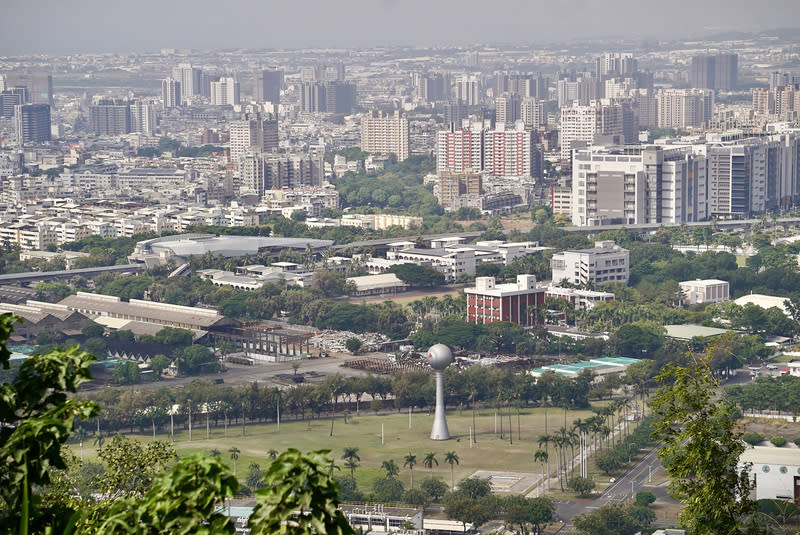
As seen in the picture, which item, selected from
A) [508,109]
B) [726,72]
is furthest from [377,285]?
[726,72]

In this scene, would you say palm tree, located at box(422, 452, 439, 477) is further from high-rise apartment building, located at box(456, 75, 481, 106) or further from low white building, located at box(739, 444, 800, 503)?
high-rise apartment building, located at box(456, 75, 481, 106)

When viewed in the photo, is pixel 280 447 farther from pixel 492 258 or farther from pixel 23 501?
pixel 492 258

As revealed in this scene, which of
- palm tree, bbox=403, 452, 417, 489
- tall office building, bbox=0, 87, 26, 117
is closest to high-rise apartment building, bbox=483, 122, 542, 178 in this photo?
tall office building, bbox=0, 87, 26, 117

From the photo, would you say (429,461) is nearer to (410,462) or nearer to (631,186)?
(410,462)

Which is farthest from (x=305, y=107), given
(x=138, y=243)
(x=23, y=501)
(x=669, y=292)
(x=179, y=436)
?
(x=23, y=501)

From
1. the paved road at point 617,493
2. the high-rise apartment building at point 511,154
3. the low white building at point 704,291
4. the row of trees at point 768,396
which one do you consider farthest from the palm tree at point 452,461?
the high-rise apartment building at point 511,154

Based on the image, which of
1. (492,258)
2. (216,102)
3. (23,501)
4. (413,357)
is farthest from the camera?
(216,102)
